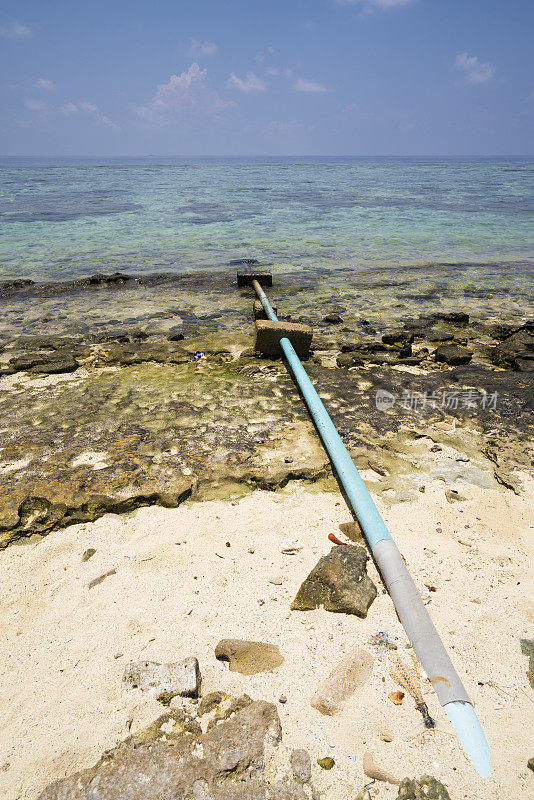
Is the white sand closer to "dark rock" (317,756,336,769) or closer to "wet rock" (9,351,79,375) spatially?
"dark rock" (317,756,336,769)

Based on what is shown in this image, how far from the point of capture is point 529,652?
6.51ft

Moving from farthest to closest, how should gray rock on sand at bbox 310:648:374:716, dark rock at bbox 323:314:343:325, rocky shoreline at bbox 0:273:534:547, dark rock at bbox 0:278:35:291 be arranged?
dark rock at bbox 0:278:35:291, dark rock at bbox 323:314:343:325, rocky shoreline at bbox 0:273:534:547, gray rock on sand at bbox 310:648:374:716

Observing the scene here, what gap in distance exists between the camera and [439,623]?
2125mm

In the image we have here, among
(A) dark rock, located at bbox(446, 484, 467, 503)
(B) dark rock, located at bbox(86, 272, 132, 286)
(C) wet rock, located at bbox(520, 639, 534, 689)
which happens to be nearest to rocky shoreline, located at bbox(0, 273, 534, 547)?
(A) dark rock, located at bbox(446, 484, 467, 503)

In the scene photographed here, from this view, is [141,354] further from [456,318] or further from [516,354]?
[456,318]

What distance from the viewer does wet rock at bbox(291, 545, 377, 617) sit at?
2186mm

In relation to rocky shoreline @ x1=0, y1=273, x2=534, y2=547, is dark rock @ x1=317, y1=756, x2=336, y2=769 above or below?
below

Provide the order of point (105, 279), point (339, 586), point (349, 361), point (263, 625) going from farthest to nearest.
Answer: point (105, 279), point (349, 361), point (339, 586), point (263, 625)

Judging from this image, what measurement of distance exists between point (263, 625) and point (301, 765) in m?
0.60

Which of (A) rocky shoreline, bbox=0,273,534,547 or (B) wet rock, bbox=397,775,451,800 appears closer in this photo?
(B) wet rock, bbox=397,775,451,800

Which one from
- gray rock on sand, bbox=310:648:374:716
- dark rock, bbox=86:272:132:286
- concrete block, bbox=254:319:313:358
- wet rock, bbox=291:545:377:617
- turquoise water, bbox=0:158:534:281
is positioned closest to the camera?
gray rock on sand, bbox=310:648:374:716

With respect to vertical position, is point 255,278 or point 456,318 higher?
point 255,278

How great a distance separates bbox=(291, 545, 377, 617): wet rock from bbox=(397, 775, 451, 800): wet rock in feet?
2.20

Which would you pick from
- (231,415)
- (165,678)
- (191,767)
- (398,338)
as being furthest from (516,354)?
(191,767)
